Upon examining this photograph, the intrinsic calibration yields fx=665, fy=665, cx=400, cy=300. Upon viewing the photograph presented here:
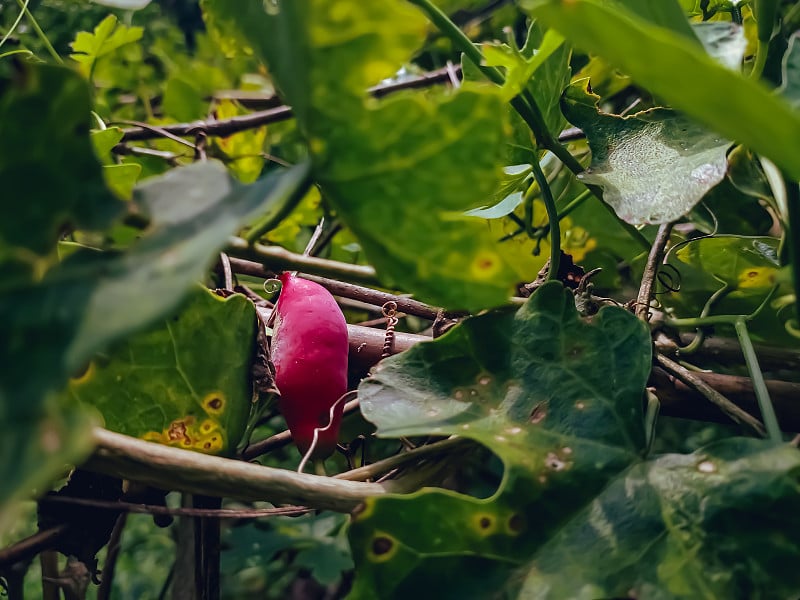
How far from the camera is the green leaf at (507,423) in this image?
32 cm

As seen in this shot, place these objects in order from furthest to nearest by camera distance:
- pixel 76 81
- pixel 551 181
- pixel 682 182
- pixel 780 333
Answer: pixel 551 181
pixel 780 333
pixel 682 182
pixel 76 81

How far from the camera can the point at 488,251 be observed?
274 millimetres

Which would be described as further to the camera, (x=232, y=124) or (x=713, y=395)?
(x=232, y=124)

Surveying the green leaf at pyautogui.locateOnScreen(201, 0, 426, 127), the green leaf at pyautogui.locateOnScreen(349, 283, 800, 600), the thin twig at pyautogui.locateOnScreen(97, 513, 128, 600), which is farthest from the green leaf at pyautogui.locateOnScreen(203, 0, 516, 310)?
the thin twig at pyautogui.locateOnScreen(97, 513, 128, 600)

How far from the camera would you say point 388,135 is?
26 cm

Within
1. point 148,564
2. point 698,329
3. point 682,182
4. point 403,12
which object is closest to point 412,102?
point 403,12

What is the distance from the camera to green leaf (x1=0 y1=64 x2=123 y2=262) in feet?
0.72

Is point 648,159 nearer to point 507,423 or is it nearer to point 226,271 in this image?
point 507,423

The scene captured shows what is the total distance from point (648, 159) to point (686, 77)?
0.64 feet

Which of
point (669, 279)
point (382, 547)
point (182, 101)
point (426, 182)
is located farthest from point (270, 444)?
point (182, 101)

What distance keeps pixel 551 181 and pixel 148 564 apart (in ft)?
4.91

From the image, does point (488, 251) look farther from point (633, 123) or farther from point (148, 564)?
point (148, 564)

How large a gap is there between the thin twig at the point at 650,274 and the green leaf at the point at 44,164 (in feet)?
1.18

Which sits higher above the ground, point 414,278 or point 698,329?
point 414,278
